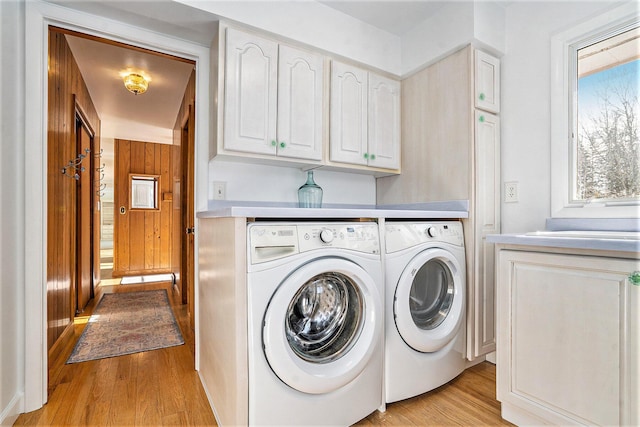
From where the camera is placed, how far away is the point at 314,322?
1.47 metres

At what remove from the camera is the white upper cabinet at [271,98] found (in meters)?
1.80

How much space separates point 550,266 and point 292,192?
5.16 ft

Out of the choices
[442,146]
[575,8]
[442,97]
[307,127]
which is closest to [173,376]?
[307,127]

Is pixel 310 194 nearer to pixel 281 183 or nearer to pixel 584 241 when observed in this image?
pixel 281 183

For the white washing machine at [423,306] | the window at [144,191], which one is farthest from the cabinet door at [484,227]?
the window at [144,191]

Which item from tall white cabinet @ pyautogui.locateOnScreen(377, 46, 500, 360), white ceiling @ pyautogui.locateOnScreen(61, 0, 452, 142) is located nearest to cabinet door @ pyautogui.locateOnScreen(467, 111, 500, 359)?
tall white cabinet @ pyautogui.locateOnScreen(377, 46, 500, 360)

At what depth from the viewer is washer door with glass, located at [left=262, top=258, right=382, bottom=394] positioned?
3.99 ft

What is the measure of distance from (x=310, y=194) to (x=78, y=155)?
2.44 m

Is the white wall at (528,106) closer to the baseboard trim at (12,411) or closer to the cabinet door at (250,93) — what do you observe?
the cabinet door at (250,93)

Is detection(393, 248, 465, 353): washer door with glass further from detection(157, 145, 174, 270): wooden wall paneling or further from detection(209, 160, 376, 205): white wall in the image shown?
detection(157, 145, 174, 270): wooden wall paneling

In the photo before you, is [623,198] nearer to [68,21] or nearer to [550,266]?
[550,266]

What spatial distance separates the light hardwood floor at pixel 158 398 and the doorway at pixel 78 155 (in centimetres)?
34

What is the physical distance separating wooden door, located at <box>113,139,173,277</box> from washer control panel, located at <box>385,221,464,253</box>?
4868mm

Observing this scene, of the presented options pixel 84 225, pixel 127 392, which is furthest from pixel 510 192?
pixel 84 225
